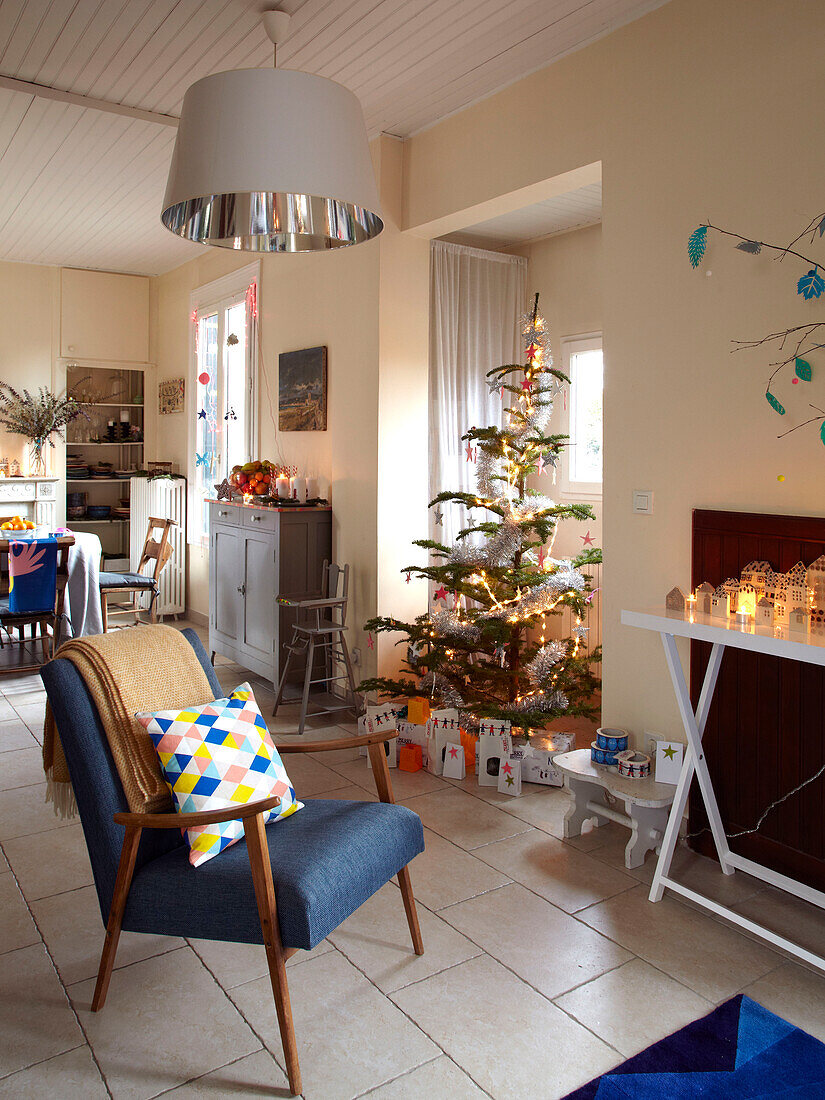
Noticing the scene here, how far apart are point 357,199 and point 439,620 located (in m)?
2.43

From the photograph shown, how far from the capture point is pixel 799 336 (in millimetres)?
2666

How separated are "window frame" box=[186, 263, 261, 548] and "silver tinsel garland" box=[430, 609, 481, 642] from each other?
2.47m

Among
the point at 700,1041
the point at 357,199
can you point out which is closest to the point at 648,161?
the point at 357,199

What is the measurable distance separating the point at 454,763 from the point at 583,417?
2.40 m

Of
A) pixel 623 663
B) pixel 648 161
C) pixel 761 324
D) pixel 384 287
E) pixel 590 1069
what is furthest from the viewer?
pixel 384 287

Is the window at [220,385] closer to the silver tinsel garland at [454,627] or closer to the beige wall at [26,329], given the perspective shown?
the beige wall at [26,329]

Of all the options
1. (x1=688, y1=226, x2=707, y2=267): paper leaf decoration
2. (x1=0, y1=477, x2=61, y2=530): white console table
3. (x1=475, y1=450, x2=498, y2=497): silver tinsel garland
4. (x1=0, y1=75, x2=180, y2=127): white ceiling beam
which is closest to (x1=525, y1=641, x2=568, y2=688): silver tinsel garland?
(x1=475, y1=450, x2=498, y2=497): silver tinsel garland

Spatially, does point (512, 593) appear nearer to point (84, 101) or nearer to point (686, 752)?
point (686, 752)

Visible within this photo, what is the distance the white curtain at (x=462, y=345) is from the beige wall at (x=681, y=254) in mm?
1469

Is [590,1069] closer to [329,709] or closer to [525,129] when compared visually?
[329,709]

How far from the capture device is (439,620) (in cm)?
415

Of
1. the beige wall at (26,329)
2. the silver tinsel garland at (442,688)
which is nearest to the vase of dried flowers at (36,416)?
the beige wall at (26,329)

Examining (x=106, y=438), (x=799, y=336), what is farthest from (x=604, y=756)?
(x=106, y=438)

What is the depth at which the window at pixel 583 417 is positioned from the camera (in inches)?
201
